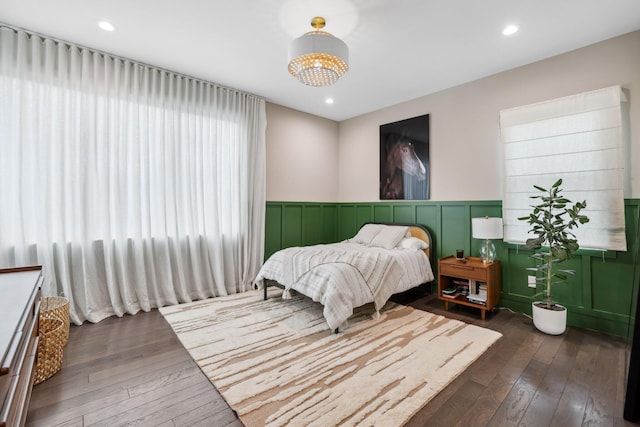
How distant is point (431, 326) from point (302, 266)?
1.48 meters

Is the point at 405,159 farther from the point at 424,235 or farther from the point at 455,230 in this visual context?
the point at 455,230

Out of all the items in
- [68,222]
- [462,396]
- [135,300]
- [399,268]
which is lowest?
[462,396]

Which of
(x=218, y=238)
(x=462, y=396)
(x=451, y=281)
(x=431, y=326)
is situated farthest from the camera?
(x=218, y=238)

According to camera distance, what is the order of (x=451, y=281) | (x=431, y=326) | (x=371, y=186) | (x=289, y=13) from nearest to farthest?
(x=289, y=13) → (x=431, y=326) → (x=451, y=281) → (x=371, y=186)

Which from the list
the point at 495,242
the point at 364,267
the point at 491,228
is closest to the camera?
the point at 364,267

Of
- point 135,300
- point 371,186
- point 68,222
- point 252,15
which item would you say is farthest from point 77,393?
point 371,186

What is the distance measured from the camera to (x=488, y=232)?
3082mm

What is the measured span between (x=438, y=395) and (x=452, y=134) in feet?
10.6

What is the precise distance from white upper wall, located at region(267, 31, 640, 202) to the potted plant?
53 centimetres

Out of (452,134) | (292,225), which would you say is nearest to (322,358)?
(292,225)

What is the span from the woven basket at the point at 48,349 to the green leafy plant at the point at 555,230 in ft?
13.7

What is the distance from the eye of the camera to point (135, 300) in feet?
10.7

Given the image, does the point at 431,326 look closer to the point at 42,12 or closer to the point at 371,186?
the point at 371,186

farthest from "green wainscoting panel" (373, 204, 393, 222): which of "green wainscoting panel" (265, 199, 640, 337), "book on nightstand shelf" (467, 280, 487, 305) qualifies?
"book on nightstand shelf" (467, 280, 487, 305)
